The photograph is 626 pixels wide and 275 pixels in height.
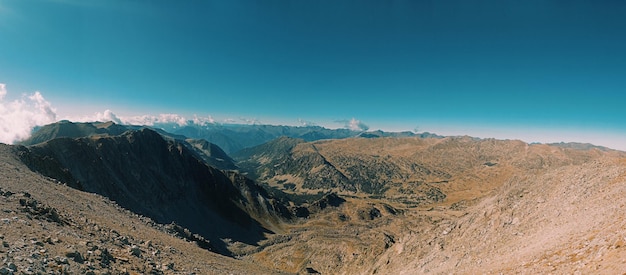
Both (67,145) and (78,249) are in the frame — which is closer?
(78,249)

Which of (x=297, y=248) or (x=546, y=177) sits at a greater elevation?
(x=546, y=177)

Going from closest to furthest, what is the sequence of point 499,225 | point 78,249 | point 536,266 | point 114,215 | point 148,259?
point 78,249
point 536,266
point 148,259
point 499,225
point 114,215

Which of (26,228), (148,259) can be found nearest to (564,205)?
(148,259)

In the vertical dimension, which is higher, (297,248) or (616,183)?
(616,183)

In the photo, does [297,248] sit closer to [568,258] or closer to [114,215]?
[114,215]

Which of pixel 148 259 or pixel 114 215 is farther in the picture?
pixel 114 215

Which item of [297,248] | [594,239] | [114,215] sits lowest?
[297,248]

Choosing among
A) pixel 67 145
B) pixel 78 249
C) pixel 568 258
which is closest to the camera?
pixel 78 249

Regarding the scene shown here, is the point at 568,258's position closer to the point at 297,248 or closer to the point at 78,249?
the point at 78,249

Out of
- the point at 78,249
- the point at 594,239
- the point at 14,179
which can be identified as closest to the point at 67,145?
the point at 14,179
